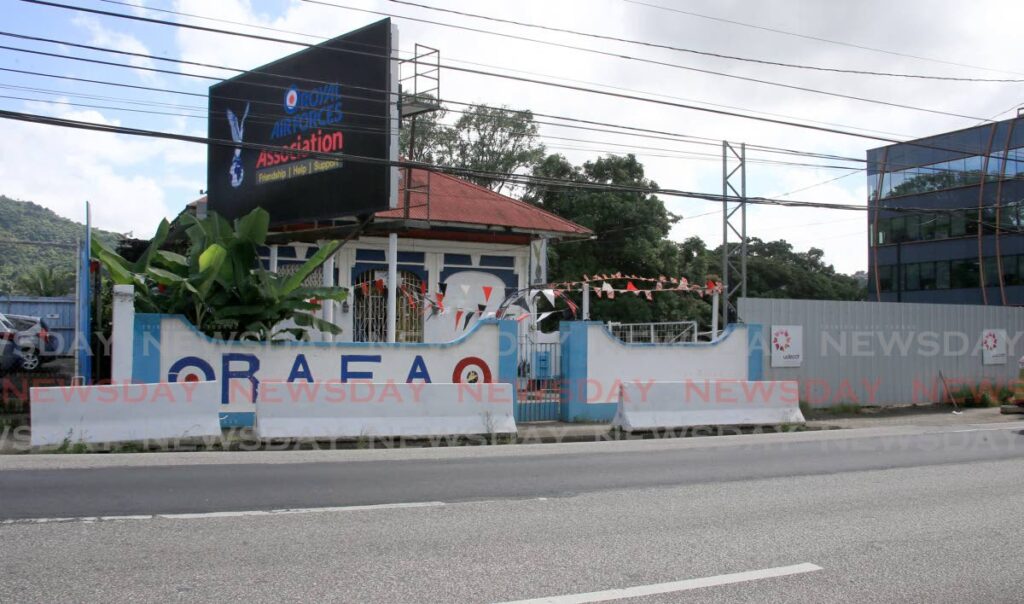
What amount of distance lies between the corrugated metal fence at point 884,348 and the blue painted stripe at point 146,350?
39.2 ft

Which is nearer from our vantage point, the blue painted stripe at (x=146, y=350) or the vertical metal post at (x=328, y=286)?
the blue painted stripe at (x=146, y=350)

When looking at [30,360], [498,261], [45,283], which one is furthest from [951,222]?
[45,283]

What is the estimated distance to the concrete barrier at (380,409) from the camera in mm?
12945

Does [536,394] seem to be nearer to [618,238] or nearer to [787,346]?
[787,346]

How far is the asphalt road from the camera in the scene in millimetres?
5605

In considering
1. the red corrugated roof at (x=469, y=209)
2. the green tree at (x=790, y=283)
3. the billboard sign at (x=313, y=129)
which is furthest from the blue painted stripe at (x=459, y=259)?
the green tree at (x=790, y=283)

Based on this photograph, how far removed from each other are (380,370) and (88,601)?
10533 millimetres

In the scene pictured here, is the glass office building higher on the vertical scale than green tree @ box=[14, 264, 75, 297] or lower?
higher

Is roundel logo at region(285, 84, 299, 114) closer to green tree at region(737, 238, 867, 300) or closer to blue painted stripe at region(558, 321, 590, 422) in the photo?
blue painted stripe at region(558, 321, 590, 422)

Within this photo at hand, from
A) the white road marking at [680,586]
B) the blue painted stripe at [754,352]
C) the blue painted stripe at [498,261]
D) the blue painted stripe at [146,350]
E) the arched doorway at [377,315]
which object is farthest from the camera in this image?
the blue painted stripe at [498,261]

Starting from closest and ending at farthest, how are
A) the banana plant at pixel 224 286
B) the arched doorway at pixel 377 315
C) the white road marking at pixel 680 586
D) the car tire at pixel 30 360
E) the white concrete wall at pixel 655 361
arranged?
1. the white road marking at pixel 680 586
2. the banana plant at pixel 224 286
3. the white concrete wall at pixel 655 361
4. the car tire at pixel 30 360
5. the arched doorway at pixel 377 315

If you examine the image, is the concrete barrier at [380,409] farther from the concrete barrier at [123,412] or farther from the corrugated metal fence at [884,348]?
the corrugated metal fence at [884,348]

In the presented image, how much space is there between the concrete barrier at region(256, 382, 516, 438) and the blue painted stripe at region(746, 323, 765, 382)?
22.1 ft

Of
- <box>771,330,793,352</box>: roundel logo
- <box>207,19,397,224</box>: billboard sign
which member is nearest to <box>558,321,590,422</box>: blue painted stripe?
<box>207,19,397,224</box>: billboard sign
